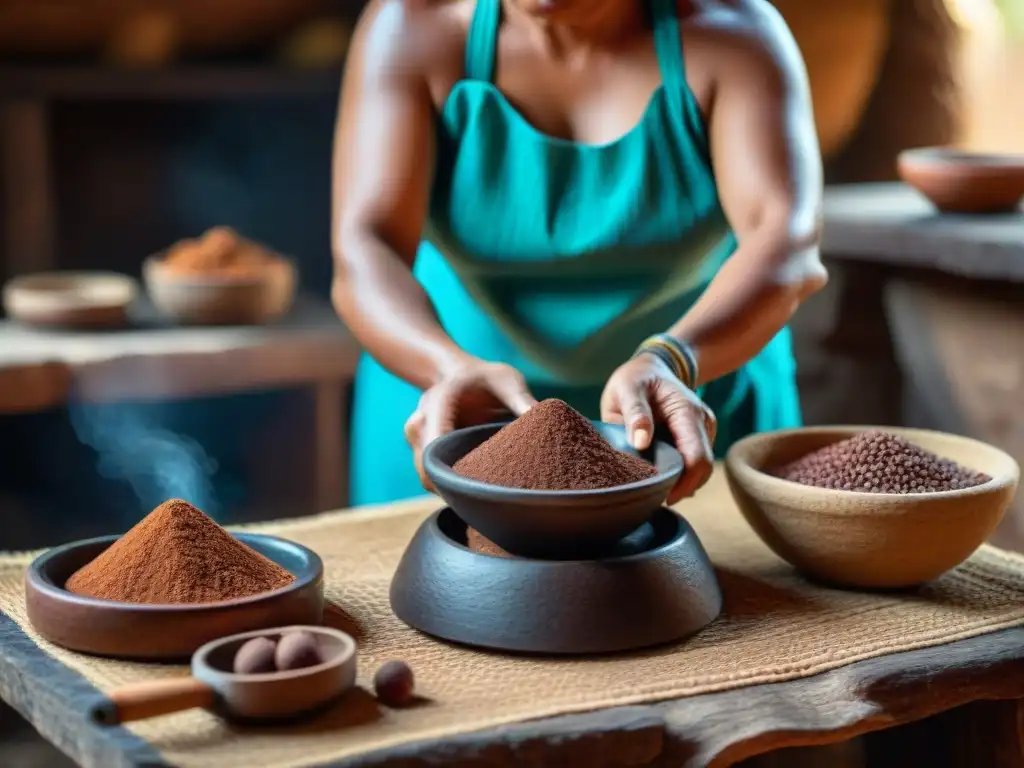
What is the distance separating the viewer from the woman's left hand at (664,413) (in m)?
1.38

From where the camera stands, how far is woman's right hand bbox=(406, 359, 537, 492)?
4.82 feet

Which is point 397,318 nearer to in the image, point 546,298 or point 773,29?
point 546,298

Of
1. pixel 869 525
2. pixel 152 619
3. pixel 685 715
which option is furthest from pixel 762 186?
pixel 152 619

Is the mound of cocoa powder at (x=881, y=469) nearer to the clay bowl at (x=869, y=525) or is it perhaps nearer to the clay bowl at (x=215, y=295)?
the clay bowl at (x=869, y=525)

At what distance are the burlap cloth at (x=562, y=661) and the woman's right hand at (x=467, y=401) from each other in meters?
0.16

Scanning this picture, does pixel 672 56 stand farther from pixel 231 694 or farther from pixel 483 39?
pixel 231 694

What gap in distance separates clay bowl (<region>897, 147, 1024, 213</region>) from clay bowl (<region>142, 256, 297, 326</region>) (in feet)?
4.74

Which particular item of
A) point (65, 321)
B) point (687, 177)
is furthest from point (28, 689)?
point (65, 321)

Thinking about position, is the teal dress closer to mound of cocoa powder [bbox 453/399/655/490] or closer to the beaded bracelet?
the beaded bracelet

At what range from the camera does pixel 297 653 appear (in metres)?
1.13

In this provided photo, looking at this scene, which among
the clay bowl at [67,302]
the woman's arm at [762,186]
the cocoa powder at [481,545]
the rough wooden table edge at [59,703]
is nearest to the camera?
the rough wooden table edge at [59,703]

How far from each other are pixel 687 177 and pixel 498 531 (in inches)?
30.8

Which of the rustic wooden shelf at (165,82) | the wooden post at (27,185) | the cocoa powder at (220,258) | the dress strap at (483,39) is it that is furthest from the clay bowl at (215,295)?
the dress strap at (483,39)

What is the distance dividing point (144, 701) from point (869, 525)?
2.25 ft
